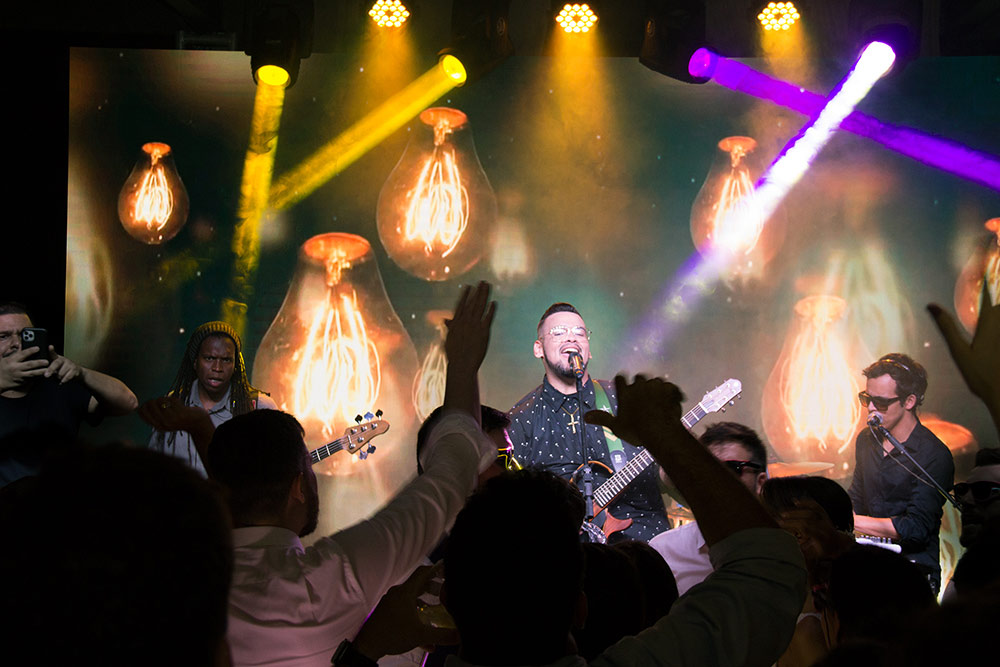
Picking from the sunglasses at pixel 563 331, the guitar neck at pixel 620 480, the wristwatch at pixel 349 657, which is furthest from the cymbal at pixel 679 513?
the wristwatch at pixel 349 657

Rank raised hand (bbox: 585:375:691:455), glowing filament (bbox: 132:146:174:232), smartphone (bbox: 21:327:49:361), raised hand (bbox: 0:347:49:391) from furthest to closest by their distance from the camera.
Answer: glowing filament (bbox: 132:146:174:232), smartphone (bbox: 21:327:49:361), raised hand (bbox: 0:347:49:391), raised hand (bbox: 585:375:691:455)

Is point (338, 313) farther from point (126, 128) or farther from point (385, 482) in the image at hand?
point (126, 128)

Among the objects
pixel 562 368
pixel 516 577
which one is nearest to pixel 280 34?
pixel 562 368

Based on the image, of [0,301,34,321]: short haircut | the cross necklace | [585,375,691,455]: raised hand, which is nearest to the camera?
[585,375,691,455]: raised hand

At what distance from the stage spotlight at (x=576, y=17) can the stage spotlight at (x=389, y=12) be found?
1.02 meters

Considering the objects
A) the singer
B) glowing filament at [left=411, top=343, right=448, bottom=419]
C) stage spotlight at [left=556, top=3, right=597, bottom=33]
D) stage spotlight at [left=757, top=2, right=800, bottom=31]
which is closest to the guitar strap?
the singer

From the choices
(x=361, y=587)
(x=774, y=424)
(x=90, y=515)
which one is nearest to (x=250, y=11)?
(x=774, y=424)

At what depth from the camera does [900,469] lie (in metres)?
5.09

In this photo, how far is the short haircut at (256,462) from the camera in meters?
1.48

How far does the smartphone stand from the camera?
3.83 meters

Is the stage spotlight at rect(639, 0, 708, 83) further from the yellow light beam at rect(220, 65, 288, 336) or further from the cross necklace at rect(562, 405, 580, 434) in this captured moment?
the yellow light beam at rect(220, 65, 288, 336)

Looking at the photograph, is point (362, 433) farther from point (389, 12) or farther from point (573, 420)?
point (389, 12)

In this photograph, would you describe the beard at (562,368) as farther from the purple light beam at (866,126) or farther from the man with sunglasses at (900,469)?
the purple light beam at (866,126)

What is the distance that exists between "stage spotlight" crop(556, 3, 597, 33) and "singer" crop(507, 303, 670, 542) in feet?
6.07
